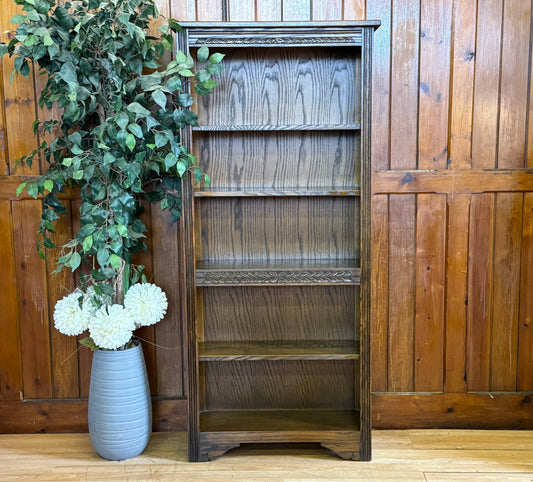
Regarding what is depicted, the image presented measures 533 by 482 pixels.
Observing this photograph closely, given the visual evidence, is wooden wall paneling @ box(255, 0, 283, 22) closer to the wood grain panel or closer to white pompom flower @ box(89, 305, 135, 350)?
the wood grain panel

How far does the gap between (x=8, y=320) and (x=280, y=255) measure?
1.45 metres

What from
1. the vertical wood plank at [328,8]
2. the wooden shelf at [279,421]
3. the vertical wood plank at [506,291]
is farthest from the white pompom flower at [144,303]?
the vertical wood plank at [506,291]

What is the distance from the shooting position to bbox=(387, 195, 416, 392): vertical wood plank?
266 centimetres

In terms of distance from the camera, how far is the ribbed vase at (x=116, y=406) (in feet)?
7.91

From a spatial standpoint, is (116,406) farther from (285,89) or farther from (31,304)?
(285,89)

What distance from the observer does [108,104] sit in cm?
225

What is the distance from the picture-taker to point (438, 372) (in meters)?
2.74

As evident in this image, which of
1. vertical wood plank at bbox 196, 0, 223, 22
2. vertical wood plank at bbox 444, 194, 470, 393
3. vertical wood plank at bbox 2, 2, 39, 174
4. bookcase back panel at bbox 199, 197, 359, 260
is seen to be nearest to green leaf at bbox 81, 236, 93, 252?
bookcase back panel at bbox 199, 197, 359, 260

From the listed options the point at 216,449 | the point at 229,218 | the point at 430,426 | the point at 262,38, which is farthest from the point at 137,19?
the point at 430,426

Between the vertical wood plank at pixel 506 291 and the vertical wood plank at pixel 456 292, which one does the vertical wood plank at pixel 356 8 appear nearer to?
the vertical wood plank at pixel 456 292

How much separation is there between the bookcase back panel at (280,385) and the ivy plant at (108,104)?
0.72m

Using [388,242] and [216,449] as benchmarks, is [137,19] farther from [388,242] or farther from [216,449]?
[216,449]

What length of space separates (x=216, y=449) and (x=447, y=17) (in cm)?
235

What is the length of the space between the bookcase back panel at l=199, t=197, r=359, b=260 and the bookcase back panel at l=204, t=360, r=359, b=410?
0.57 m
